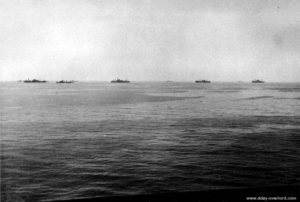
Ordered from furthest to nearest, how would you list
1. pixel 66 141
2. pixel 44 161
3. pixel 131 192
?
pixel 66 141, pixel 44 161, pixel 131 192

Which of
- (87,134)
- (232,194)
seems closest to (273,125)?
(87,134)

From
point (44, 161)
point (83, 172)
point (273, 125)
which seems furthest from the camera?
point (273, 125)

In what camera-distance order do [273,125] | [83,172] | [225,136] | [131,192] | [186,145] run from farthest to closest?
[273,125]
[225,136]
[186,145]
[83,172]
[131,192]

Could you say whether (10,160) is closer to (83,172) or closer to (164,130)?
(83,172)

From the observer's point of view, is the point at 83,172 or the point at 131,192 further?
the point at 83,172

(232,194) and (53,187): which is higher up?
(232,194)

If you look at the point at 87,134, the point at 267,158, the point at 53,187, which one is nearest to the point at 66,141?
the point at 87,134

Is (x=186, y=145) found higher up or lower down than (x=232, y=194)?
lower down

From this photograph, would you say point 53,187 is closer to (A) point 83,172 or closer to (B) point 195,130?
(A) point 83,172

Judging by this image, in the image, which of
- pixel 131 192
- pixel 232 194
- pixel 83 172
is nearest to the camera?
pixel 232 194
